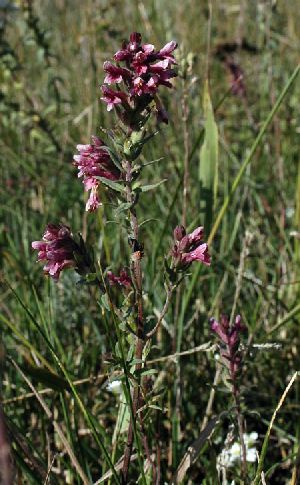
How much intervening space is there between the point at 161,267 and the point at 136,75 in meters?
0.60

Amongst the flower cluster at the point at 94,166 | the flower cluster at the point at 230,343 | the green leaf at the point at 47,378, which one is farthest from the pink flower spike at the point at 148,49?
the green leaf at the point at 47,378

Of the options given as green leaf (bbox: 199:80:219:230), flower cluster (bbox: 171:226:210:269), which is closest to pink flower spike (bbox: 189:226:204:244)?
flower cluster (bbox: 171:226:210:269)

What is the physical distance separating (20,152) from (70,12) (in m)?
2.29

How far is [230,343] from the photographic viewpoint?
4.55ft

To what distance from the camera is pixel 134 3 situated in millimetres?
4461

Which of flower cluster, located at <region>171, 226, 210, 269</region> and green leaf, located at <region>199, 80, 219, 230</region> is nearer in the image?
flower cluster, located at <region>171, 226, 210, 269</region>

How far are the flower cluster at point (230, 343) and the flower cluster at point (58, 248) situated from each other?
0.39 meters

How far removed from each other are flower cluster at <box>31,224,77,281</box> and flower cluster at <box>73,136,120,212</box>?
0.23 ft

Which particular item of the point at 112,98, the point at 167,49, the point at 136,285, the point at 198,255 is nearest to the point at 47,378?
the point at 136,285

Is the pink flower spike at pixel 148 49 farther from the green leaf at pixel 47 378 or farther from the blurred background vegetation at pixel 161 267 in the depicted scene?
the green leaf at pixel 47 378

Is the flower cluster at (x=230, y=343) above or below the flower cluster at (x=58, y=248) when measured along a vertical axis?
below

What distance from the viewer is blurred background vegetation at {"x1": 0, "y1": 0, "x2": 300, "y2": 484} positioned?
5.22 feet

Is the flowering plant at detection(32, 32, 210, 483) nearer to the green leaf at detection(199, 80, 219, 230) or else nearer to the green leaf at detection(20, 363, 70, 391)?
the green leaf at detection(20, 363, 70, 391)

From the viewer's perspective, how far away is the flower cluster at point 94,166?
1.20 meters
